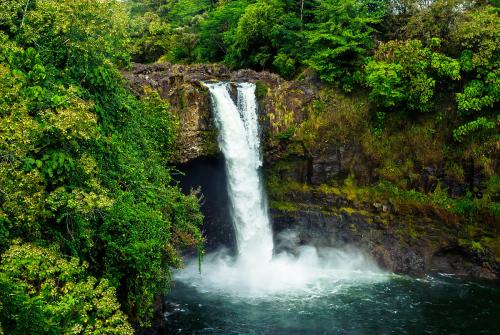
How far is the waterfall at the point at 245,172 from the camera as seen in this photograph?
2233cm

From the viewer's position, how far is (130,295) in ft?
35.0

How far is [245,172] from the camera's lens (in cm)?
2275

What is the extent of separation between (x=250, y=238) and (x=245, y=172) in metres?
3.51

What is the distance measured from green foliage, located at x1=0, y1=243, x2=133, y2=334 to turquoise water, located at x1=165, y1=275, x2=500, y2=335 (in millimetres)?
7690

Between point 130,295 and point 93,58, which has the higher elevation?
point 93,58

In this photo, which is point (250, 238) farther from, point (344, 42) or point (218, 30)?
point (218, 30)

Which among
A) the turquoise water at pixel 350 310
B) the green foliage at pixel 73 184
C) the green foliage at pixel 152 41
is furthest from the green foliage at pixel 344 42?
the green foliage at pixel 152 41

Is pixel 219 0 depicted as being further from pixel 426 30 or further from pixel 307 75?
pixel 426 30

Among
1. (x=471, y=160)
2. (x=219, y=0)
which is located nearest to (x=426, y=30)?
(x=471, y=160)

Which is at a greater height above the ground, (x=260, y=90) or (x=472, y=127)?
(x=260, y=90)

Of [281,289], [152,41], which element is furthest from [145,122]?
[152,41]

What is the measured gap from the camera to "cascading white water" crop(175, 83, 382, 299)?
69.7ft

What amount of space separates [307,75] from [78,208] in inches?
713

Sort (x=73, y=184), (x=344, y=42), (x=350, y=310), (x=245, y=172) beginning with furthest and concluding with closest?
(x=245, y=172), (x=344, y=42), (x=350, y=310), (x=73, y=184)
